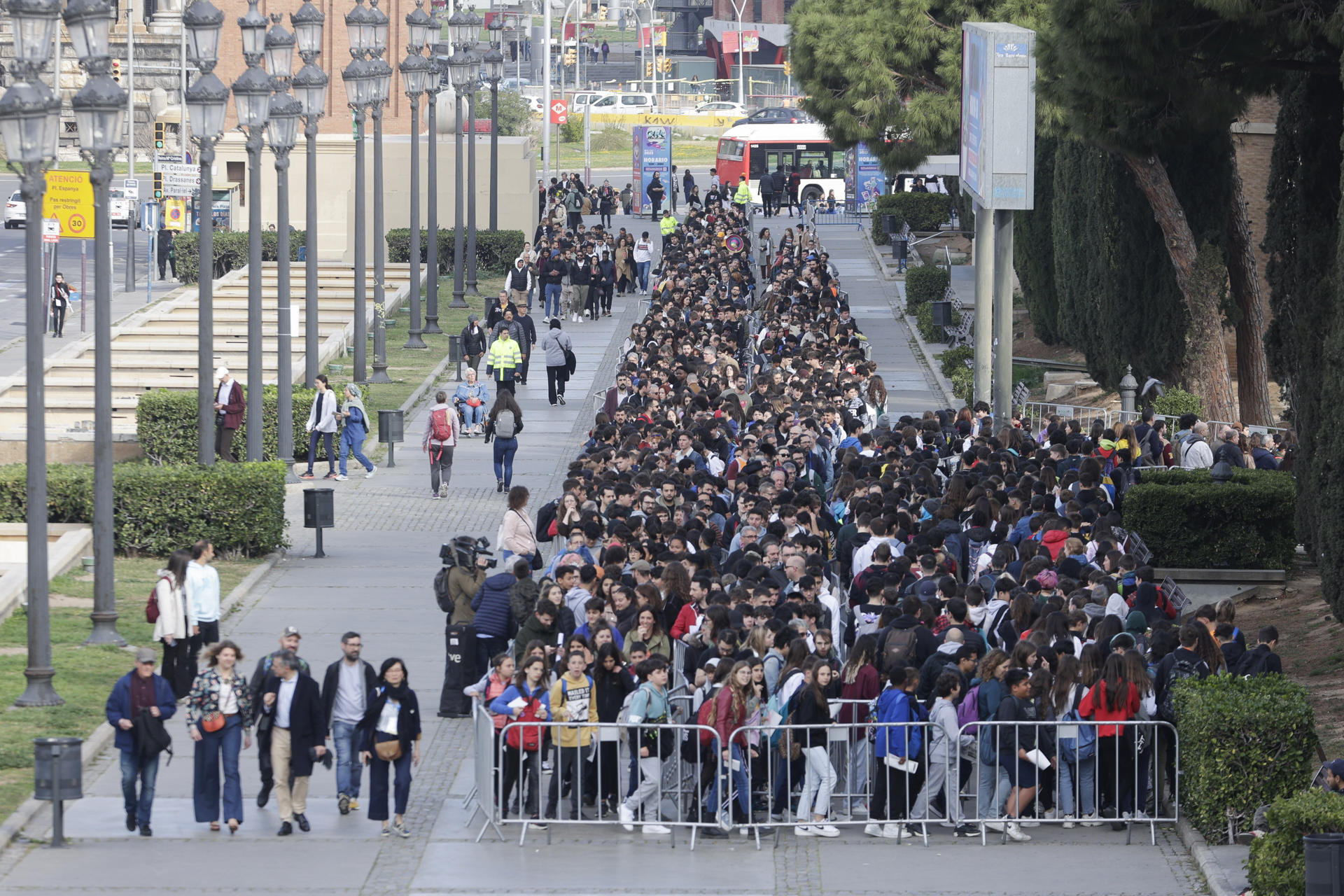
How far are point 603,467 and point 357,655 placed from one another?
804 cm

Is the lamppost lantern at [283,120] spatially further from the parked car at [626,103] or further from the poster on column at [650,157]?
the parked car at [626,103]

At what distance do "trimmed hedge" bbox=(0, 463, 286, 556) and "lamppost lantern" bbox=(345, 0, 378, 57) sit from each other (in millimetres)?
12314

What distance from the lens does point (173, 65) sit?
258 ft

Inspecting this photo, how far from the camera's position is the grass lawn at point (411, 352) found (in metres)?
32.8

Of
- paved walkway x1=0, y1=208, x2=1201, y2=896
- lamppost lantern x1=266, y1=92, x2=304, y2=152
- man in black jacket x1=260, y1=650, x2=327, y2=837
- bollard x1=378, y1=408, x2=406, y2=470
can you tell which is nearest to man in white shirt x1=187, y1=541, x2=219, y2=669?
paved walkway x1=0, y1=208, x2=1201, y2=896

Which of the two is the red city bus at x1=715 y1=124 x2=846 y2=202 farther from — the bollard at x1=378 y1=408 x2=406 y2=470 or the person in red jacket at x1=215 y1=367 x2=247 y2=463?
the person in red jacket at x1=215 y1=367 x2=247 y2=463

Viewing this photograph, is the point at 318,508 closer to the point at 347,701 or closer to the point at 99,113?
the point at 99,113

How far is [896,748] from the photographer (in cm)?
1331

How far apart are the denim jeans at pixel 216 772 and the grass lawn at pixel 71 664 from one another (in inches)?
54.2

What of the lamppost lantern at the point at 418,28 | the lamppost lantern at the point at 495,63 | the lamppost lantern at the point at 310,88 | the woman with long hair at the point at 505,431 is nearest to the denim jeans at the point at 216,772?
the woman with long hair at the point at 505,431

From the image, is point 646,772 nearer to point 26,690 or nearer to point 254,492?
point 26,690

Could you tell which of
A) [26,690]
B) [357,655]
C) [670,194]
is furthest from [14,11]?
[670,194]

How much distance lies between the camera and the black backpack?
1321cm

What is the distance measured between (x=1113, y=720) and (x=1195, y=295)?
58.2 ft
